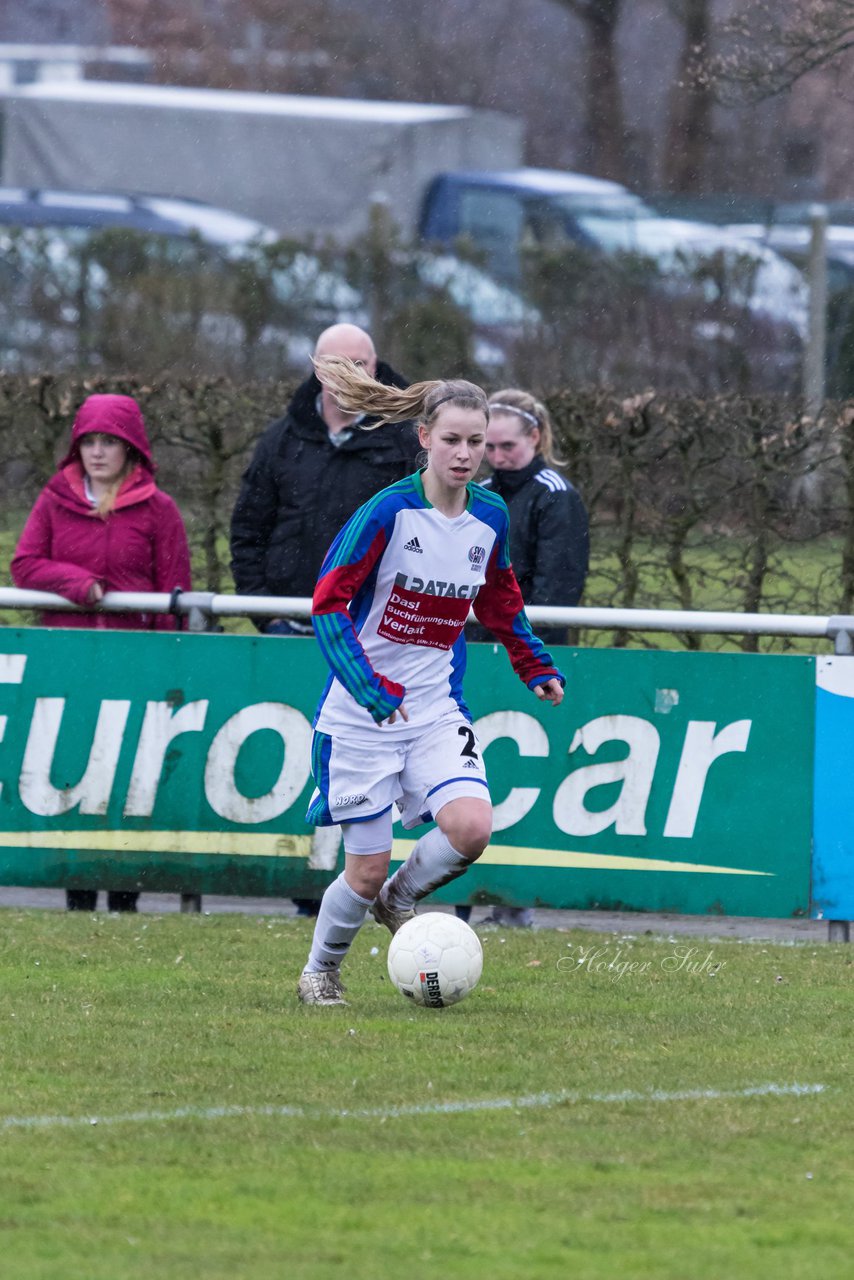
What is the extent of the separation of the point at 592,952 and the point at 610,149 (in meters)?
28.0

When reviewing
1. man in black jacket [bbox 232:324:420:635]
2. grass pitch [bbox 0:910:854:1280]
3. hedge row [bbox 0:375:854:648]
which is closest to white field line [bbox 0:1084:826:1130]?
grass pitch [bbox 0:910:854:1280]

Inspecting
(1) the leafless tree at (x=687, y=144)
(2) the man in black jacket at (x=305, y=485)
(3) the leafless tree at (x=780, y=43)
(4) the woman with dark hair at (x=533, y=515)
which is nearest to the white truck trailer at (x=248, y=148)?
(1) the leafless tree at (x=687, y=144)

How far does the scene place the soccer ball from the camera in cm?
712

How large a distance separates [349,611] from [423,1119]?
6.26 ft

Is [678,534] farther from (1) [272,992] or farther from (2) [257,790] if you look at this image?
(1) [272,992]

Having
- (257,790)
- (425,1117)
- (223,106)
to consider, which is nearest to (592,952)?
(257,790)

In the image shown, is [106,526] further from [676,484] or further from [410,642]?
[676,484]

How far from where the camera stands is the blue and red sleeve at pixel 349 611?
22.4ft

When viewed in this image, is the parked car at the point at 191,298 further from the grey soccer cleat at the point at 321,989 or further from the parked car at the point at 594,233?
the grey soccer cleat at the point at 321,989

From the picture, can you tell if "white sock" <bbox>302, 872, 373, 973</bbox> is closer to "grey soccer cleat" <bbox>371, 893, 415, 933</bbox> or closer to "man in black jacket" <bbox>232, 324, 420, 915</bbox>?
"grey soccer cleat" <bbox>371, 893, 415, 933</bbox>

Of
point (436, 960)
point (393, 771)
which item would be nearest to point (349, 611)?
point (393, 771)

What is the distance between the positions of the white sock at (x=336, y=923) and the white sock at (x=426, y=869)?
23 cm

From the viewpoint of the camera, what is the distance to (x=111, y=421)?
386 inches

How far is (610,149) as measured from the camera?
35156mm
